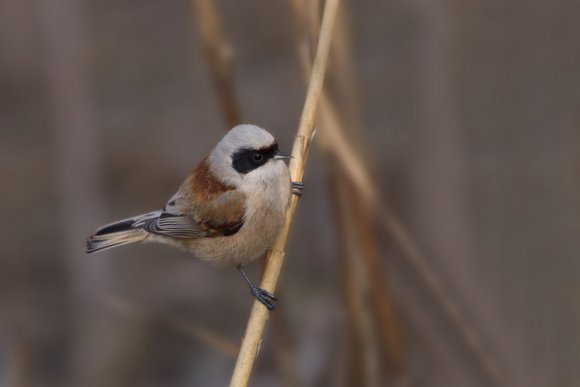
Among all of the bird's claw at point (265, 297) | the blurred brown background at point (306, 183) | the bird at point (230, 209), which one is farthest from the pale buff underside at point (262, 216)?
the blurred brown background at point (306, 183)

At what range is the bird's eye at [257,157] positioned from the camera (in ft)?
9.57

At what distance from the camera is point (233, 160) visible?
300cm

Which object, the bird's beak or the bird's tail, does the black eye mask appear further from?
the bird's tail

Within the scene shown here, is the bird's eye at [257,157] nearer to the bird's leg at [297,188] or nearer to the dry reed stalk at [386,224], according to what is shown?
the bird's leg at [297,188]

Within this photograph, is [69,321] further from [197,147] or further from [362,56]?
[362,56]

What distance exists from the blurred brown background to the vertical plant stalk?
0.60 meters

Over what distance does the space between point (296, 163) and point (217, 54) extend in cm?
50

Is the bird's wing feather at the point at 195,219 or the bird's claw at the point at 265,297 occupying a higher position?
the bird's wing feather at the point at 195,219

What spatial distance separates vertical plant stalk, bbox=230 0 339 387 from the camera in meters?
2.48

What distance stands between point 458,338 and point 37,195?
3.95 metres

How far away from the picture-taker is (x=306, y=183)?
18.4 feet

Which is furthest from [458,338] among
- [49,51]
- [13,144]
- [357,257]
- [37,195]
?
[13,144]

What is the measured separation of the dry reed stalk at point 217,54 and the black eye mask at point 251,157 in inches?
6.7

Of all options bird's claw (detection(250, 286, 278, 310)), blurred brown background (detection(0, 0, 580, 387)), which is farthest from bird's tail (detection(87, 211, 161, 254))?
bird's claw (detection(250, 286, 278, 310))
